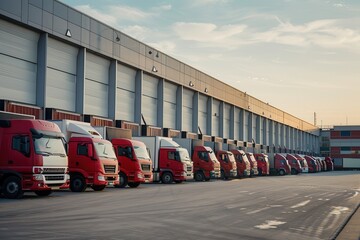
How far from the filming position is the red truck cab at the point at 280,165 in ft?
205

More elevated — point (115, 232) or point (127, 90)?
point (127, 90)

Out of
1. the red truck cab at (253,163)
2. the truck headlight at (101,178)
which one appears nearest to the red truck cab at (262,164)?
the red truck cab at (253,163)

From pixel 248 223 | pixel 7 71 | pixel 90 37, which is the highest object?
pixel 90 37

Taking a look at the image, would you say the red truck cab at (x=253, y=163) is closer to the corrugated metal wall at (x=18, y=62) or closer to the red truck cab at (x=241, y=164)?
the red truck cab at (x=241, y=164)

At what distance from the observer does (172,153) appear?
1379 inches

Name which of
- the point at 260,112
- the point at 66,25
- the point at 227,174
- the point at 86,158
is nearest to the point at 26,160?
the point at 86,158

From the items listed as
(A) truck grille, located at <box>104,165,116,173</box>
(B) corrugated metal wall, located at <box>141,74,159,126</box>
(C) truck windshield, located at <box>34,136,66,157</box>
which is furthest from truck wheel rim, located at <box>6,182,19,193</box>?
(B) corrugated metal wall, located at <box>141,74,159,126</box>

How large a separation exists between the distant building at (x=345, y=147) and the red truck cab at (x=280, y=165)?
57.6 m

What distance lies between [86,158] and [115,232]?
13.5 m

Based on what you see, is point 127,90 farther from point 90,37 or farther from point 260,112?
point 260,112

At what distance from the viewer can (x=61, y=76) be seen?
3394 centimetres

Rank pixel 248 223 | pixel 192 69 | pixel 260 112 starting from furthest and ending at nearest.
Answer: pixel 260 112 → pixel 192 69 → pixel 248 223

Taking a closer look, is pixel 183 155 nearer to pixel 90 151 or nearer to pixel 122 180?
pixel 122 180

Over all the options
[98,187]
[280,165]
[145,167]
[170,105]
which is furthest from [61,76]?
[280,165]
